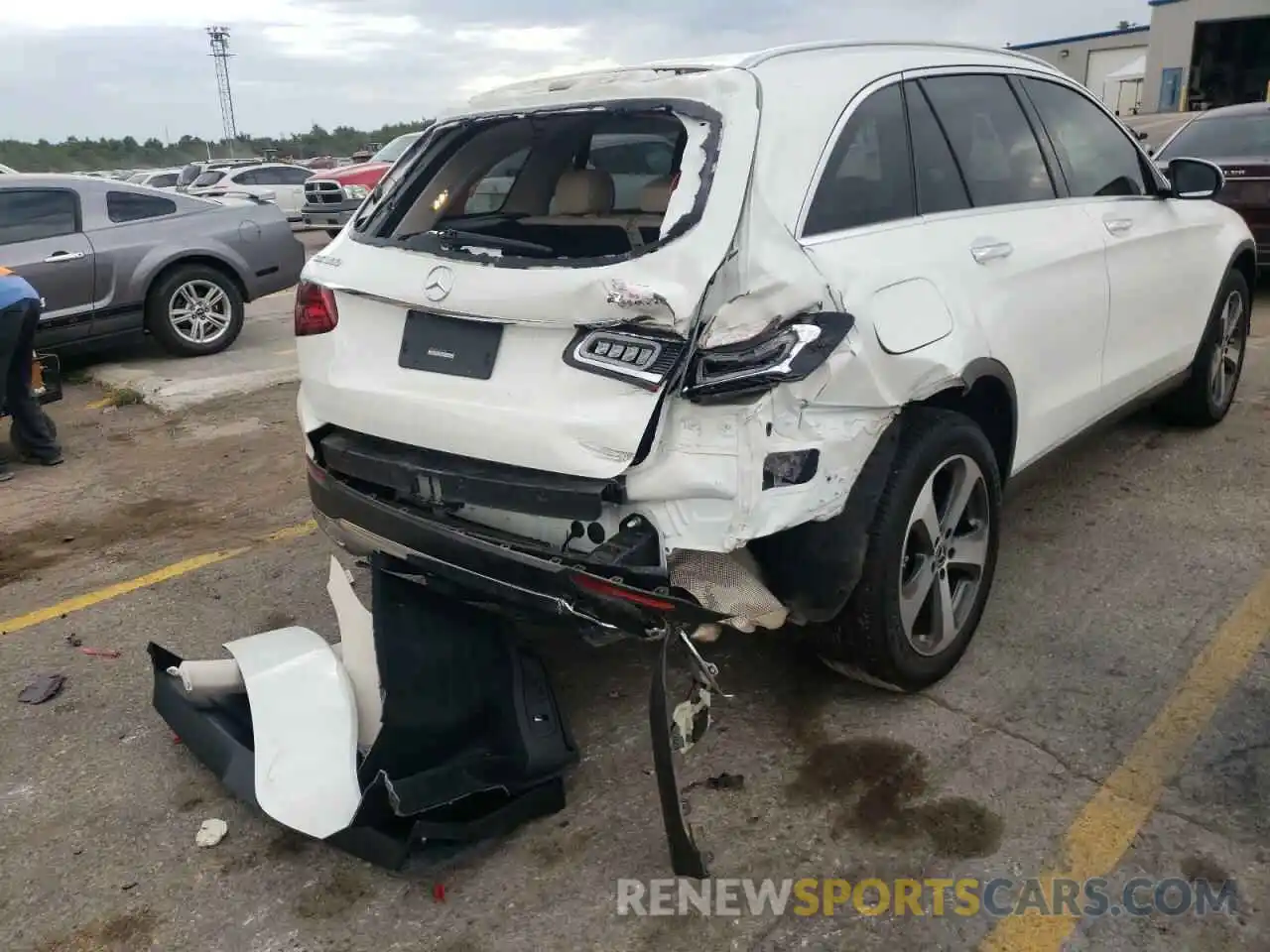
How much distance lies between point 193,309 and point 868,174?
718 cm

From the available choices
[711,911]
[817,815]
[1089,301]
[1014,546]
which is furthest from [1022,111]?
[711,911]

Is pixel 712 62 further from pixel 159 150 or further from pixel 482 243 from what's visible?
pixel 159 150

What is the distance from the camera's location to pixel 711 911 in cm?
246

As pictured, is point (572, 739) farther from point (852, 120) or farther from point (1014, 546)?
point (1014, 546)

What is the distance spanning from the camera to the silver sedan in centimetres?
788

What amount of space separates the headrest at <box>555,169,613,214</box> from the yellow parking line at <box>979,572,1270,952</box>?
2379 mm

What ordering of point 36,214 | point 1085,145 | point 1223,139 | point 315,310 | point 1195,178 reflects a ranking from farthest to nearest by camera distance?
1. point 1223,139
2. point 36,214
3. point 1195,178
4. point 1085,145
5. point 315,310

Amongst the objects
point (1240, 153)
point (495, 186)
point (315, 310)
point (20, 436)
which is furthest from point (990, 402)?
point (1240, 153)

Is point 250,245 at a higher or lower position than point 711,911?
higher

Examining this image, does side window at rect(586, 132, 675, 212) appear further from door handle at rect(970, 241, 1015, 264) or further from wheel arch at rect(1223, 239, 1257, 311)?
wheel arch at rect(1223, 239, 1257, 311)

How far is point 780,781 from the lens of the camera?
2.90 m

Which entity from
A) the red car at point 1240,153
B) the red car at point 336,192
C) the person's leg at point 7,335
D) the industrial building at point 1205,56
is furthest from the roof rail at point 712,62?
the industrial building at point 1205,56

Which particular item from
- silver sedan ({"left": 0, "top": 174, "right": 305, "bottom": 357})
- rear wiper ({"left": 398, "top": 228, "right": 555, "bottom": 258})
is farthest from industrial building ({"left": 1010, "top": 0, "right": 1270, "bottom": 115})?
rear wiper ({"left": 398, "top": 228, "right": 555, "bottom": 258})

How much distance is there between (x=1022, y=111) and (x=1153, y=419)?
245 centimetres
